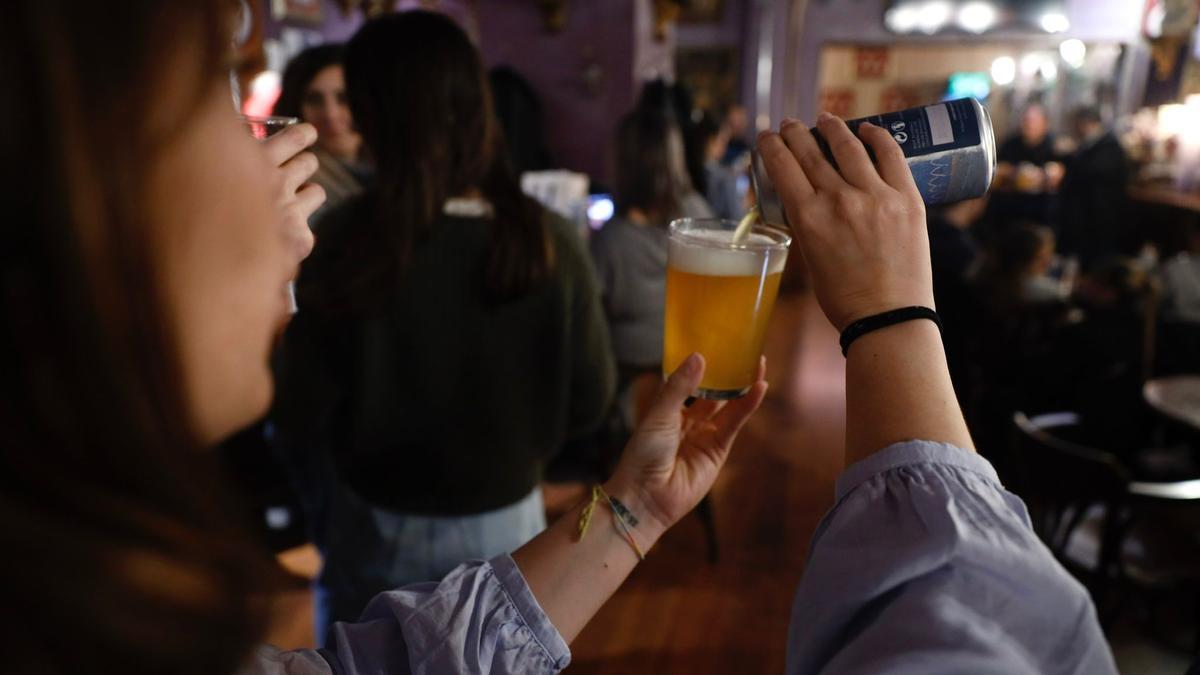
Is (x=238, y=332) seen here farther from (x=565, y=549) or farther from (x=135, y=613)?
(x=565, y=549)

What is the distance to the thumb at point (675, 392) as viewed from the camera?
2.83 feet

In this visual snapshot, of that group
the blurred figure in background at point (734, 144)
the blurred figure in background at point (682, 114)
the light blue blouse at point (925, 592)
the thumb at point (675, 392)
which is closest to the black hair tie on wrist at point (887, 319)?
the light blue blouse at point (925, 592)

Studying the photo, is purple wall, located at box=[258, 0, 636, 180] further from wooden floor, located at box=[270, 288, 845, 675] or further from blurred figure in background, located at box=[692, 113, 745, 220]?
wooden floor, located at box=[270, 288, 845, 675]

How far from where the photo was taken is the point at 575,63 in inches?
204

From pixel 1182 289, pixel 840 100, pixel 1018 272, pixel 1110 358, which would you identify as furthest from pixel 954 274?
pixel 840 100

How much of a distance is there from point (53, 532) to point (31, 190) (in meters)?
0.15

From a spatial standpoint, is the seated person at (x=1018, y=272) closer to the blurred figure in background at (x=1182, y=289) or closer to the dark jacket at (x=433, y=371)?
the blurred figure in background at (x=1182, y=289)

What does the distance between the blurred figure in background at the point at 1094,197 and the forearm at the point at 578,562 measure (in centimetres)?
624

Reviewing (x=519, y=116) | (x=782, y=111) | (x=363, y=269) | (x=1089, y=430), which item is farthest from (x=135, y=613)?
(x=782, y=111)

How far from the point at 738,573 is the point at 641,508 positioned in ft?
7.06

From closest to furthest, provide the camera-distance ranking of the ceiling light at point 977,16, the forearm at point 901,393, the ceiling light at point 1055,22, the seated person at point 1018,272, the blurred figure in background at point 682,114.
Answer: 1. the forearm at point 901,393
2. the blurred figure in background at point 682,114
3. the seated person at point 1018,272
4. the ceiling light at point 1055,22
5. the ceiling light at point 977,16

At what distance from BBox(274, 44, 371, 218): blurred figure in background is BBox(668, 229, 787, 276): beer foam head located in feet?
5.98

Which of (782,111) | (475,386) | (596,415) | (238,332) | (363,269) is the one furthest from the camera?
(782,111)

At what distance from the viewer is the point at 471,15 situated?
5152 mm
